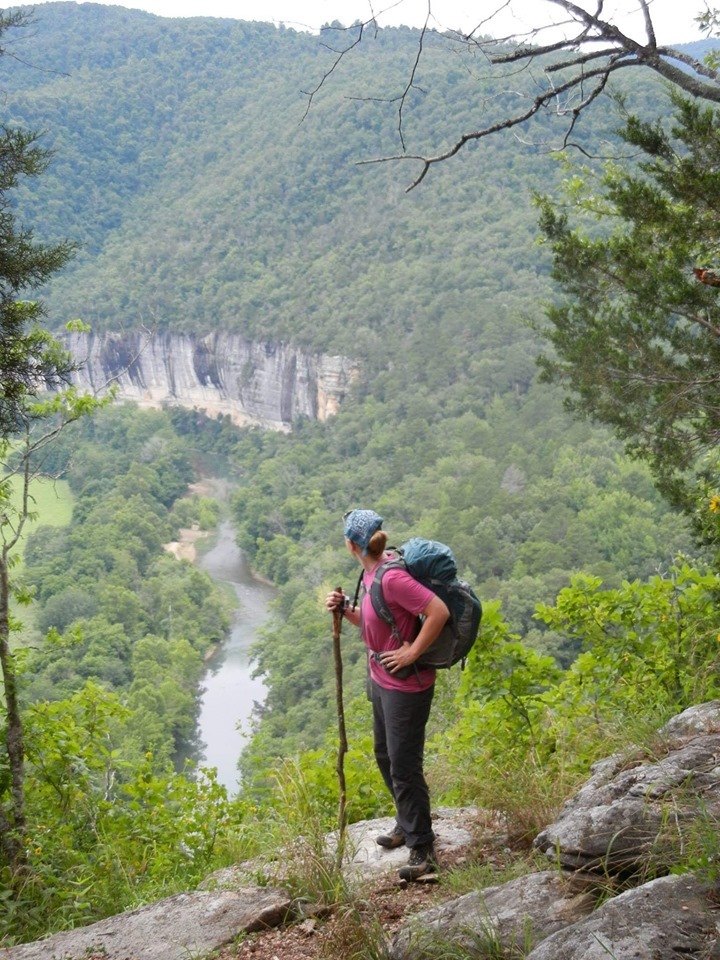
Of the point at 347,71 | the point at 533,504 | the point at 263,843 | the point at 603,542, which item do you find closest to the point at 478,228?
the point at 347,71

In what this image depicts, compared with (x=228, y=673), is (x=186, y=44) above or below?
above

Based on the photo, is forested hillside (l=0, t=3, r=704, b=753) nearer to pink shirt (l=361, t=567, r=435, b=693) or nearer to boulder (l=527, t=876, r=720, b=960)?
pink shirt (l=361, t=567, r=435, b=693)

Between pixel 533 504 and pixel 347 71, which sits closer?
pixel 533 504

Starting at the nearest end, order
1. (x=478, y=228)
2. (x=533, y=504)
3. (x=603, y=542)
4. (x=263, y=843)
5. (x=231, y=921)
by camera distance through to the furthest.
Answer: (x=231, y=921) → (x=263, y=843) → (x=603, y=542) → (x=533, y=504) → (x=478, y=228)

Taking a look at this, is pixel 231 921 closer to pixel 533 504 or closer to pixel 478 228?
pixel 533 504

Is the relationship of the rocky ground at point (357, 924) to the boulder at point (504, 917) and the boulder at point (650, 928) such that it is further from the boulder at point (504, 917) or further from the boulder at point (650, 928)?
the boulder at point (650, 928)

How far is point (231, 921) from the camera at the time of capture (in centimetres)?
274

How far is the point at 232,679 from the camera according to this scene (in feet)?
98.8

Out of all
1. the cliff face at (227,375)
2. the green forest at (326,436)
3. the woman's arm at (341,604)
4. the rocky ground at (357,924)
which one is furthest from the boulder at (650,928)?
the cliff face at (227,375)

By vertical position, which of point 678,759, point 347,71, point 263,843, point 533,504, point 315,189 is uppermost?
point 347,71

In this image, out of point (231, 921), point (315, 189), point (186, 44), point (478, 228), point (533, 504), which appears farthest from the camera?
point (186, 44)

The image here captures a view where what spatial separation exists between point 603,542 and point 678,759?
26297 mm

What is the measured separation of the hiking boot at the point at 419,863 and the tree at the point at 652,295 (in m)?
2.26

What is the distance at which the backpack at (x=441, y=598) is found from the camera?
2848 millimetres
